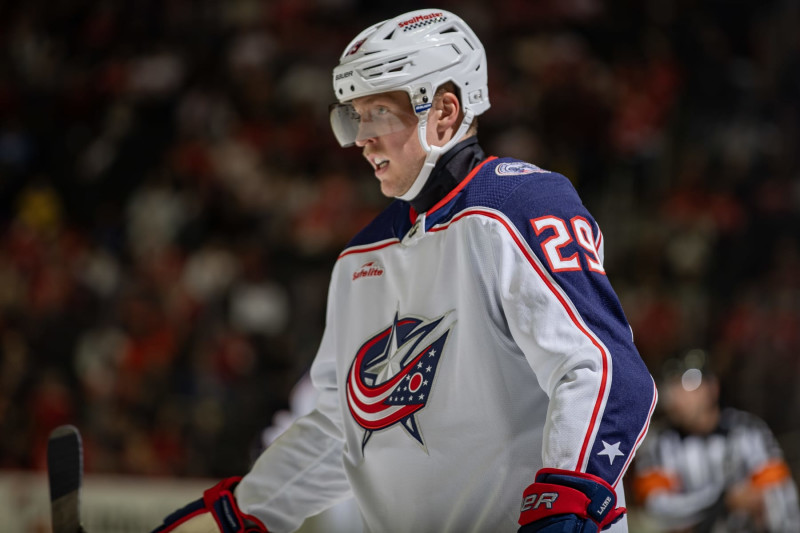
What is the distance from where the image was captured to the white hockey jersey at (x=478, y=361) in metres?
1.55

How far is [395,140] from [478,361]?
507 mm

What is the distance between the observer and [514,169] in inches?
71.2

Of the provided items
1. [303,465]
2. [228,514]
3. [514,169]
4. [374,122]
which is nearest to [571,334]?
[514,169]

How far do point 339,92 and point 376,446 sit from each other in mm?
738

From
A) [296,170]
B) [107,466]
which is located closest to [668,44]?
[296,170]

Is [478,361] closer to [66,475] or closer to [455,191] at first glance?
[455,191]

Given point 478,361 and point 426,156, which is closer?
point 478,361

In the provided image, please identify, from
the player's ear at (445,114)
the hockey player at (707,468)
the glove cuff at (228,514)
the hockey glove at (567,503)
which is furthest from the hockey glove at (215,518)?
the hockey player at (707,468)

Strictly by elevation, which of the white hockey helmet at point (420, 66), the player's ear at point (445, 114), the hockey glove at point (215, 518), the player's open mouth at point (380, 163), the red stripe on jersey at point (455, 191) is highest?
the white hockey helmet at point (420, 66)

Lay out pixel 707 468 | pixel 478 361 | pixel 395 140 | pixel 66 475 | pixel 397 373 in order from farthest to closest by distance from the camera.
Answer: pixel 707 468, pixel 66 475, pixel 395 140, pixel 397 373, pixel 478 361

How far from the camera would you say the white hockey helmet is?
1.88m

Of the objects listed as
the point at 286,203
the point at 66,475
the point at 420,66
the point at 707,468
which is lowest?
the point at 707,468

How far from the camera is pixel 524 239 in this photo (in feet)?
5.43

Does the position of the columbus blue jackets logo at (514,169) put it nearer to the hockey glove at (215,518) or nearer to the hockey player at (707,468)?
the hockey glove at (215,518)
